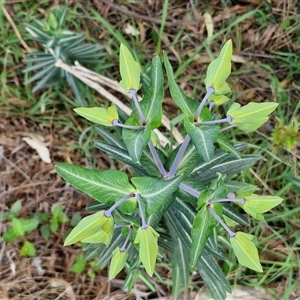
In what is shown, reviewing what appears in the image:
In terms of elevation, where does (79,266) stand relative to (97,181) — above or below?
below

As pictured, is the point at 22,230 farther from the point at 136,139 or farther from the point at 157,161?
the point at 136,139

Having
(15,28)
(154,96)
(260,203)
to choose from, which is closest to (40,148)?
(15,28)

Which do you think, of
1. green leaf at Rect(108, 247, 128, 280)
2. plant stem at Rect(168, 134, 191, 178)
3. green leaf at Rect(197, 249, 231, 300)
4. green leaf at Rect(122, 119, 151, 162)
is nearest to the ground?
green leaf at Rect(197, 249, 231, 300)

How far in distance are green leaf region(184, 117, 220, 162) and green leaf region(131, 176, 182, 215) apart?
2.8 inches

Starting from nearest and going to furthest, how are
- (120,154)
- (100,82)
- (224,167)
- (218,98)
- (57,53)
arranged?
(218,98) → (120,154) → (224,167) → (57,53) → (100,82)

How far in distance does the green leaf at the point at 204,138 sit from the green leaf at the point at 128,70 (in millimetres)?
132

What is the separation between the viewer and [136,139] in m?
0.94

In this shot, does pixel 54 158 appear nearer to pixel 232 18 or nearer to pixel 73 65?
pixel 73 65

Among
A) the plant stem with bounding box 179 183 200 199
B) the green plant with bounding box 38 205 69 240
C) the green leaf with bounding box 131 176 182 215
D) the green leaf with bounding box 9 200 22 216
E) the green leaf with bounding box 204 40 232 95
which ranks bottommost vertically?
the green plant with bounding box 38 205 69 240

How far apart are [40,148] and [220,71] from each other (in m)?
1.03

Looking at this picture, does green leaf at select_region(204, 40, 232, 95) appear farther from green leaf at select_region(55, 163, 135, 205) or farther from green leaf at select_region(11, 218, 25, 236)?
green leaf at select_region(11, 218, 25, 236)

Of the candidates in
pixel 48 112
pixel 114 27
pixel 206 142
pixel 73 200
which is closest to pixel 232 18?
pixel 114 27

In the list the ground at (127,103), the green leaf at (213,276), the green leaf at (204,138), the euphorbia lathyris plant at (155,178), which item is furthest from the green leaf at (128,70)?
the ground at (127,103)

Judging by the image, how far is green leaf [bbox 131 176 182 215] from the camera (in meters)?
0.91
